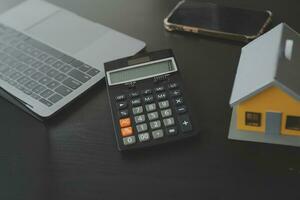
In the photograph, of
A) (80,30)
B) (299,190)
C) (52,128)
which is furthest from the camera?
(80,30)

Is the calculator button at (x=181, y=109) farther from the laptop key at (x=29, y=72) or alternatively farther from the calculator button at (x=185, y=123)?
the laptop key at (x=29, y=72)

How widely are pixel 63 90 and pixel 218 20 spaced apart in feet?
0.87

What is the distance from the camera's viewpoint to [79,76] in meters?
0.68

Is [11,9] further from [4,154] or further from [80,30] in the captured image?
[4,154]

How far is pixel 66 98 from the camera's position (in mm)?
655

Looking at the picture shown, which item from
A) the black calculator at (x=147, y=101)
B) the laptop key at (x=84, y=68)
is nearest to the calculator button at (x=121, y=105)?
the black calculator at (x=147, y=101)

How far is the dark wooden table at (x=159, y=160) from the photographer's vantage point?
54 cm

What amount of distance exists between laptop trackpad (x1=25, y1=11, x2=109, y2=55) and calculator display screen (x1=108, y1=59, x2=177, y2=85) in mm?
106

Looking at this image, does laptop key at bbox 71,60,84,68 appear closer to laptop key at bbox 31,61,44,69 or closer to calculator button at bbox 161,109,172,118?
laptop key at bbox 31,61,44,69

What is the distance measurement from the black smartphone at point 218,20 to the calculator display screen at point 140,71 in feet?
0.35

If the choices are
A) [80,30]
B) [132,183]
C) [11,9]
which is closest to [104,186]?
[132,183]

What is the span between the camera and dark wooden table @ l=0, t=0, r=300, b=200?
542 millimetres

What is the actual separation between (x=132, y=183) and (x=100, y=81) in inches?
7.2

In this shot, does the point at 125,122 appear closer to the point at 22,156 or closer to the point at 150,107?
the point at 150,107
